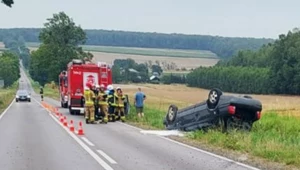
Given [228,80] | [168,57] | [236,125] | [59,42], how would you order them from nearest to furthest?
[236,125] < [59,42] < [228,80] < [168,57]

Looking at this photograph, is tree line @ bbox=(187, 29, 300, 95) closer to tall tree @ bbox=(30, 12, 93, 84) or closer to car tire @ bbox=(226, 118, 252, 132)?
tall tree @ bbox=(30, 12, 93, 84)

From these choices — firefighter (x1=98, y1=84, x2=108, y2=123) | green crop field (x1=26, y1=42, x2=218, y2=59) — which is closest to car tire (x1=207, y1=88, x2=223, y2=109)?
firefighter (x1=98, y1=84, x2=108, y2=123)

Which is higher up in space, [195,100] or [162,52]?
[162,52]

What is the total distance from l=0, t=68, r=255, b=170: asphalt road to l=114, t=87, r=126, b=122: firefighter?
733 cm

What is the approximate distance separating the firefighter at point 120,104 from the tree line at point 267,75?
76.2m

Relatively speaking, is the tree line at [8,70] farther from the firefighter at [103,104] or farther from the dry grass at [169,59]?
the firefighter at [103,104]

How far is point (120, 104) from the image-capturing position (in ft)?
101

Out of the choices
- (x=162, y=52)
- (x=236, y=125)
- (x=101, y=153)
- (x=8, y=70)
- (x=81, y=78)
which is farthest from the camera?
(x=162, y=52)

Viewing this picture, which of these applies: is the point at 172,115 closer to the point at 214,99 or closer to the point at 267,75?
the point at 214,99

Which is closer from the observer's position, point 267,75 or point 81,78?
point 81,78

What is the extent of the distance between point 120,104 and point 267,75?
282ft

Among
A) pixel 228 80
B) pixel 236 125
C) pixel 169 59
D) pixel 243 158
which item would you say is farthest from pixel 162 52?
pixel 243 158

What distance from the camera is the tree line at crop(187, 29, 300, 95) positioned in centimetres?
10694

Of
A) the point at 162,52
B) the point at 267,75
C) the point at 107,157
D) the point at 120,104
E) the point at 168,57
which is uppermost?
the point at 162,52
